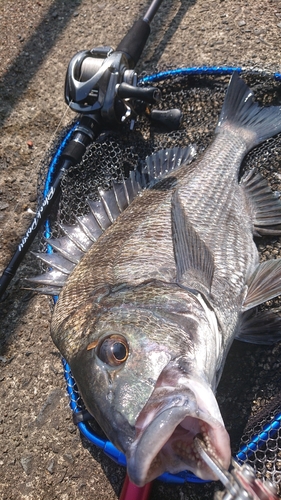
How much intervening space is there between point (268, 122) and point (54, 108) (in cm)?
199

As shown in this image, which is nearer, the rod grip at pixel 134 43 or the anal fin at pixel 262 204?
the anal fin at pixel 262 204

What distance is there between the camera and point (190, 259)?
1823 millimetres

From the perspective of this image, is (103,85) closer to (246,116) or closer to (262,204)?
(246,116)

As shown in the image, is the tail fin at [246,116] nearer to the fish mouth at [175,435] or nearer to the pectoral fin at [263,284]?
the pectoral fin at [263,284]

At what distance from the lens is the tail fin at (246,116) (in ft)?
9.05

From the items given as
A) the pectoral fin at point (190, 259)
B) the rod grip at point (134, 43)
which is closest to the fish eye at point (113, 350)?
the pectoral fin at point (190, 259)

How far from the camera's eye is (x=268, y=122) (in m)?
2.79

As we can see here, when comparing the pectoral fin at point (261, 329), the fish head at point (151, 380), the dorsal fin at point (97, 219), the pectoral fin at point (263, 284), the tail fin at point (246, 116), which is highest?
the fish head at point (151, 380)

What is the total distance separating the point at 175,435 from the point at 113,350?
0.33 metres

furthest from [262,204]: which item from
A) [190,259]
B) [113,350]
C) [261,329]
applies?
[113,350]

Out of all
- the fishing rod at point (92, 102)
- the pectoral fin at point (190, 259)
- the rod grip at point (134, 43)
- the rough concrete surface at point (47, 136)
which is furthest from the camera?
the rod grip at point (134, 43)

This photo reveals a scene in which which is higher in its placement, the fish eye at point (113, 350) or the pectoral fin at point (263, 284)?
the fish eye at point (113, 350)

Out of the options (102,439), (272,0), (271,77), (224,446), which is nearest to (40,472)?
(102,439)

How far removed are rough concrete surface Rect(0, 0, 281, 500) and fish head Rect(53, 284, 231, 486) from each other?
89cm
